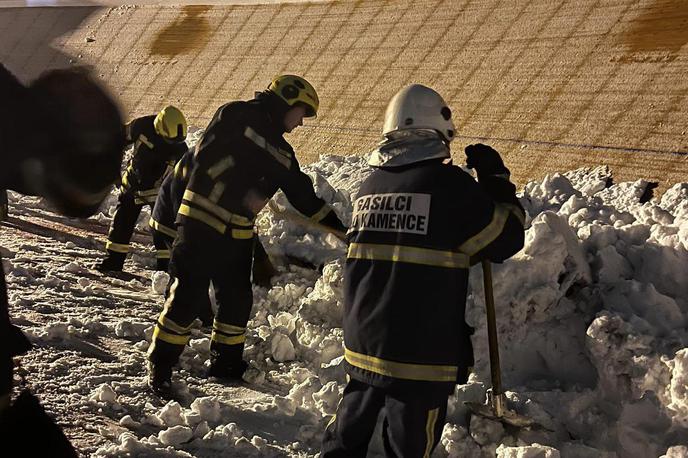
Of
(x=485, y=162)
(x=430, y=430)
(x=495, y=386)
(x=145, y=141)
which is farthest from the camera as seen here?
(x=145, y=141)

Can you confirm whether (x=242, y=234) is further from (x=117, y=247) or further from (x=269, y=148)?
(x=117, y=247)

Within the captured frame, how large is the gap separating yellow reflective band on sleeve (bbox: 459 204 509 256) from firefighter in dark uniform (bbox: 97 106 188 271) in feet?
15.2

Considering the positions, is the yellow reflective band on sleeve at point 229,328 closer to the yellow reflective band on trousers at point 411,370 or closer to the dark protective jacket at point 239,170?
the dark protective jacket at point 239,170

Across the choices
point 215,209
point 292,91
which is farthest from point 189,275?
point 292,91

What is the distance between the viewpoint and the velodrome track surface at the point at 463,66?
21.7ft

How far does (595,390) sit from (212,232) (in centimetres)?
234

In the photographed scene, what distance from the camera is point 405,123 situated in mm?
2994

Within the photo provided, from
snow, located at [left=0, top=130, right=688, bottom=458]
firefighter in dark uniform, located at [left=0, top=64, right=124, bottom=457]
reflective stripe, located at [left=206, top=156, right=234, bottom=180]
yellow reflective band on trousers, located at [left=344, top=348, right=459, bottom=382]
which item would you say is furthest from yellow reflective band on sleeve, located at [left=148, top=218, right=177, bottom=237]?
firefighter in dark uniform, located at [left=0, top=64, right=124, bottom=457]

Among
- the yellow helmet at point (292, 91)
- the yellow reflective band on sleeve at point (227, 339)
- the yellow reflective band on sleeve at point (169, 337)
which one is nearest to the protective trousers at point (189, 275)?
the yellow reflective band on sleeve at point (169, 337)

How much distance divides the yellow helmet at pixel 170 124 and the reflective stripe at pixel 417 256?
173 inches

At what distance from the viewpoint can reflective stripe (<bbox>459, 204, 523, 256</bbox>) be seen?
2.81m

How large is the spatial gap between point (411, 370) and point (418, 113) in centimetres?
103

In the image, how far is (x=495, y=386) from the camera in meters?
3.50

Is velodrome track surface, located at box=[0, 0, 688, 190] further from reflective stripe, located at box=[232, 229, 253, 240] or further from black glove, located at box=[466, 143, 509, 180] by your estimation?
black glove, located at box=[466, 143, 509, 180]
